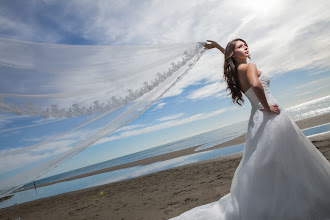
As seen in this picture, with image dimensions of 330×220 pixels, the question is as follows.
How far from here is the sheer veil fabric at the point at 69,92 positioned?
8.96 feet

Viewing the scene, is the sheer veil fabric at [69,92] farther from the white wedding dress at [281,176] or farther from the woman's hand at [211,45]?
the white wedding dress at [281,176]

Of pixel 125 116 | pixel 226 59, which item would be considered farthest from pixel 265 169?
pixel 125 116

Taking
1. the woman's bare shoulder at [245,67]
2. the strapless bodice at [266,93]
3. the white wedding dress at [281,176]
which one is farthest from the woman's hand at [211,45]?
the white wedding dress at [281,176]

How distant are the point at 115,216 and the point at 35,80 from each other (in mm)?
3703

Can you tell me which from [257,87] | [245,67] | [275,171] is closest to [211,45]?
[245,67]

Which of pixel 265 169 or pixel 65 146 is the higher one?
pixel 65 146

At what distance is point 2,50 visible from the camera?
2588 millimetres

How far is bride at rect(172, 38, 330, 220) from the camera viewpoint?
199 centimetres

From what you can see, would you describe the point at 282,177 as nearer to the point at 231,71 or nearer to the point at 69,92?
the point at 231,71

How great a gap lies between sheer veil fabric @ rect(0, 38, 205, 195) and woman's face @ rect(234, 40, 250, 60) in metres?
1.41

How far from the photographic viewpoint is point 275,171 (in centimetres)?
207

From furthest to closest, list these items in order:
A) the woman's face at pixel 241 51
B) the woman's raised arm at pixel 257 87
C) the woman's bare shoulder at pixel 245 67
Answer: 1. the woman's face at pixel 241 51
2. the woman's bare shoulder at pixel 245 67
3. the woman's raised arm at pixel 257 87

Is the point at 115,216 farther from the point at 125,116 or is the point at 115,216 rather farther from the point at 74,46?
the point at 74,46

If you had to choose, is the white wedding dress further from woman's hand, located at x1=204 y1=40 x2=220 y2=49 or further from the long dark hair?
woman's hand, located at x1=204 y1=40 x2=220 y2=49
